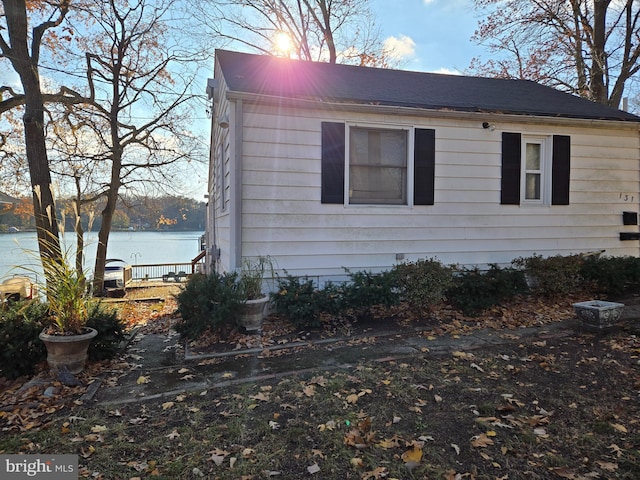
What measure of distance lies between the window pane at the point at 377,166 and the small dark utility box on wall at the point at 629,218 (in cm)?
479

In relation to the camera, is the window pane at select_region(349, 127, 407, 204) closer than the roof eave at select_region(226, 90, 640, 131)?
No

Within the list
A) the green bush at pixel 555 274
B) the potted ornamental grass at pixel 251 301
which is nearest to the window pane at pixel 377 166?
the potted ornamental grass at pixel 251 301

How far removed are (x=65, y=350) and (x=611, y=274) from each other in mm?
8065

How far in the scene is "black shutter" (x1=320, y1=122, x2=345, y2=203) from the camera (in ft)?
19.1

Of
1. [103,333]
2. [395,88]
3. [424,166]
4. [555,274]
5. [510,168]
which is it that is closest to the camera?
[103,333]

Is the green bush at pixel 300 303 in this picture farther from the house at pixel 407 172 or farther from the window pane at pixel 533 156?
the window pane at pixel 533 156

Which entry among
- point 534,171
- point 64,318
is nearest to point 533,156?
point 534,171

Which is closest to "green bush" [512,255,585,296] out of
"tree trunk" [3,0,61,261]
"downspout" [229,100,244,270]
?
"downspout" [229,100,244,270]

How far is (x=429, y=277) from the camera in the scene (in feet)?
17.8

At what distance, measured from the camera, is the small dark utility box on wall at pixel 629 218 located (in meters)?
7.45

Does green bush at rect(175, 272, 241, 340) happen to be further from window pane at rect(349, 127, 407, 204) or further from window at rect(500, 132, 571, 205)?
window at rect(500, 132, 571, 205)

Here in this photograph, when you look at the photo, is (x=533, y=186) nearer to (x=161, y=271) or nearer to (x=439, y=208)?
(x=439, y=208)

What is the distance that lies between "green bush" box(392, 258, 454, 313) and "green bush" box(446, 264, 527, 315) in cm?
41

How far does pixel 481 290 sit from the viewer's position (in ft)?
19.2
